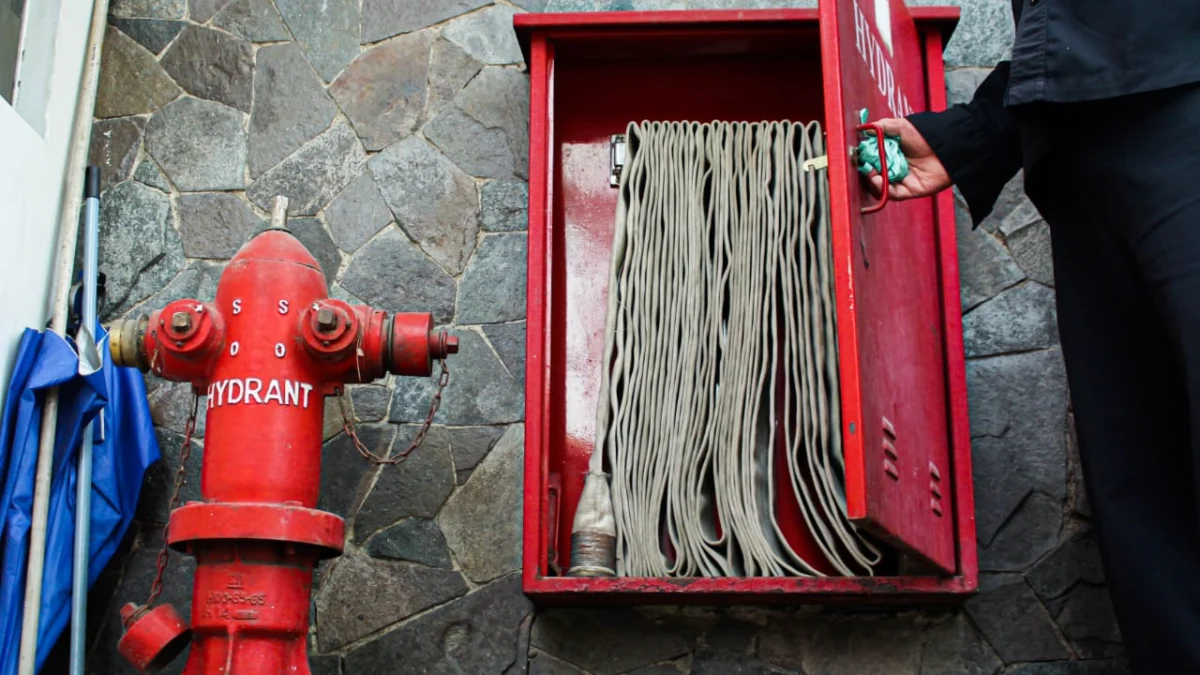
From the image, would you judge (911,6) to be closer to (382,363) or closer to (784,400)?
(784,400)

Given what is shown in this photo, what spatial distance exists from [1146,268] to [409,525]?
2.05 m

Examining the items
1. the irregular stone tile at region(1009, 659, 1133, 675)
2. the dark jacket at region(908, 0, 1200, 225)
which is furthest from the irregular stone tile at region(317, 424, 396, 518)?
the dark jacket at region(908, 0, 1200, 225)

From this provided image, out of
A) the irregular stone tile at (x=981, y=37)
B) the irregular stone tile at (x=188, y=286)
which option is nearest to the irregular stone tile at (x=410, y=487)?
the irregular stone tile at (x=188, y=286)

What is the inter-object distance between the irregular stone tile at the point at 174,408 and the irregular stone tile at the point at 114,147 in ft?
2.34

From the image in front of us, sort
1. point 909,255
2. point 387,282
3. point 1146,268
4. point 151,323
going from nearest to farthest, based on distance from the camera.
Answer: point 1146,268 → point 151,323 → point 909,255 → point 387,282

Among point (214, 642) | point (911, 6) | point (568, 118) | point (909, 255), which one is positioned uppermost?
point (911, 6)

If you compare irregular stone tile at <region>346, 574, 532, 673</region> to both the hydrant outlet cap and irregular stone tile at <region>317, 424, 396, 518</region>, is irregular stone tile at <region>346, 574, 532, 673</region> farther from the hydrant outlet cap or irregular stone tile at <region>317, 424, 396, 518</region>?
the hydrant outlet cap

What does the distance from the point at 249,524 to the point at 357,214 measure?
4.76ft

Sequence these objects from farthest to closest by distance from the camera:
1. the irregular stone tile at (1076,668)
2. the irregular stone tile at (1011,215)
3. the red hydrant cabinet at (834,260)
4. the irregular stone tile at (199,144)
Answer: the irregular stone tile at (199,144), the irregular stone tile at (1011,215), the irregular stone tile at (1076,668), the red hydrant cabinet at (834,260)

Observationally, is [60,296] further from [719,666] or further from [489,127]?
[719,666]

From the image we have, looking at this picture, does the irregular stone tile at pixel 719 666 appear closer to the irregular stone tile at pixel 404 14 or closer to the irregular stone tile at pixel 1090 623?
the irregular stone tile at pixel 1090 623

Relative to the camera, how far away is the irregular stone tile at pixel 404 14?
188 inches

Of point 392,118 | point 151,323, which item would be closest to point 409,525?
point 151,323

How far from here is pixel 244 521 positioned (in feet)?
10.8
